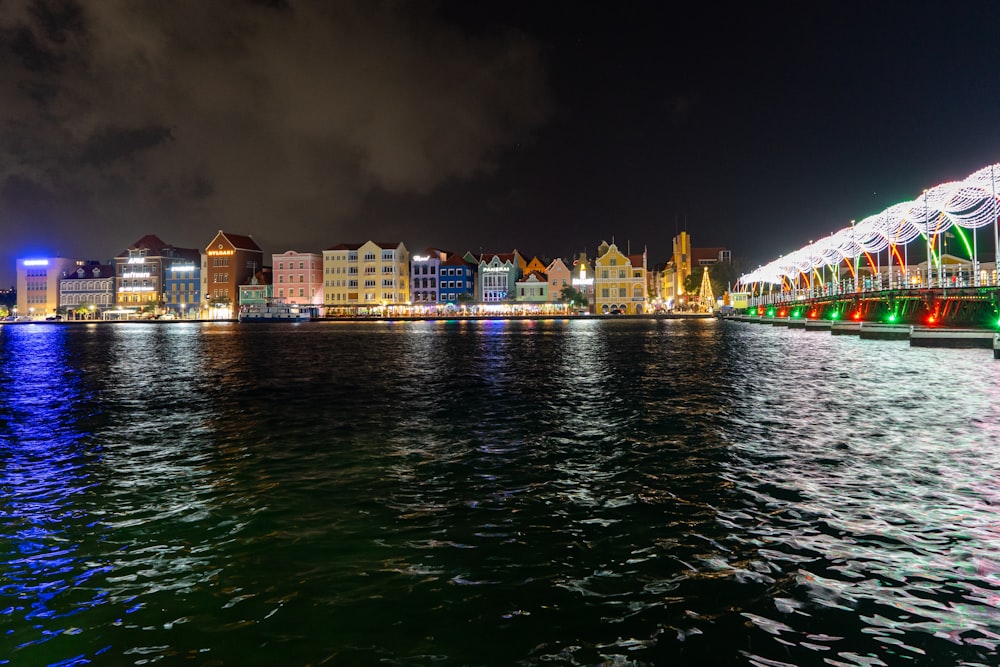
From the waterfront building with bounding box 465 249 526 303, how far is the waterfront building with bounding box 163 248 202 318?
82.5 metres

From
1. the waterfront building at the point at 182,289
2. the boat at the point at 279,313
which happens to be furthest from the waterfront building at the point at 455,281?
the waterfront building at the point at 182,289

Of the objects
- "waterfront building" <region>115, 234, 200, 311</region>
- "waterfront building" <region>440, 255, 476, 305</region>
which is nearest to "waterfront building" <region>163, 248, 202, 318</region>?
"waterfront building" <region>115, 234, 200, 311</region>

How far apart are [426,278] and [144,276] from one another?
81521 mm

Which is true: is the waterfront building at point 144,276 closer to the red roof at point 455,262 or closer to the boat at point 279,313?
the boat at point 279,313

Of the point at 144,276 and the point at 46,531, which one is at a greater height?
the point at 144,276

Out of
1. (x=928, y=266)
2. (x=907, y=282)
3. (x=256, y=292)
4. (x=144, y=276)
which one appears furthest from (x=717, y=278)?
(x=144, y=276)

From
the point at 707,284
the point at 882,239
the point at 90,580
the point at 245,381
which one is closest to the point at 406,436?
the point at 90,580

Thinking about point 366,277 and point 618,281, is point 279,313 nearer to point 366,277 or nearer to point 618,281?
point 366,277

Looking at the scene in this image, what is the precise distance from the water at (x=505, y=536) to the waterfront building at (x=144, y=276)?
190274mm

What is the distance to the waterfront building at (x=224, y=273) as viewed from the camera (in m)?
187

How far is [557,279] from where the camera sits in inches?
6604

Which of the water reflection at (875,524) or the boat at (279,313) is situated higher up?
the boat at (279,313)

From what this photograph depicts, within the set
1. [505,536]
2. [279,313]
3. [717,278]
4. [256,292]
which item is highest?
[717,278]

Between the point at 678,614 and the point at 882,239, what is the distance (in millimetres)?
84371
